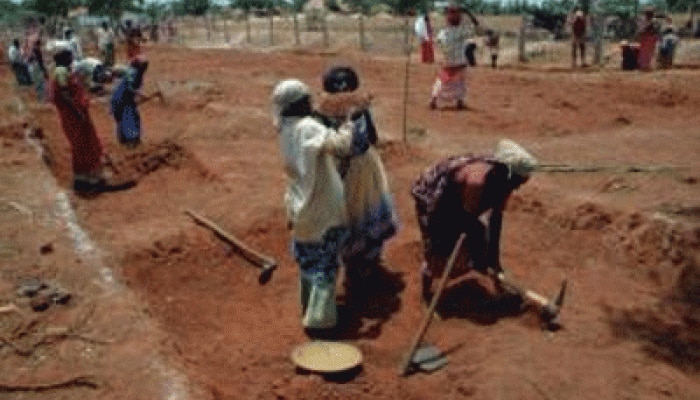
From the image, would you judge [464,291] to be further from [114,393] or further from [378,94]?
[378,94]

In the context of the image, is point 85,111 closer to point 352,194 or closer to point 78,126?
point 78,126

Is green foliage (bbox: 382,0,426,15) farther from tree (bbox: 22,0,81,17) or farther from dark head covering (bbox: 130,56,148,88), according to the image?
dark head covering (bbox: 130,56,148,88)

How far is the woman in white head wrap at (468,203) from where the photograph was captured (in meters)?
5.66

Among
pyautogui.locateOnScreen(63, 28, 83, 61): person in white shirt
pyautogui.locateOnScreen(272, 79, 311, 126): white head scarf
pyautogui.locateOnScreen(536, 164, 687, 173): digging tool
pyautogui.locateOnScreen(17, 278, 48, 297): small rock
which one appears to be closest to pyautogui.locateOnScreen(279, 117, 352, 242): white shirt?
pyautogui.locateOnScreen(272, 79, 311, 126): white head scarf

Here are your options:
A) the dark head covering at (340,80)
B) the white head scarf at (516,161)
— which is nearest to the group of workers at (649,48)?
the dark head covering at (340,80)

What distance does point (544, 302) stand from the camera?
5.98 metres

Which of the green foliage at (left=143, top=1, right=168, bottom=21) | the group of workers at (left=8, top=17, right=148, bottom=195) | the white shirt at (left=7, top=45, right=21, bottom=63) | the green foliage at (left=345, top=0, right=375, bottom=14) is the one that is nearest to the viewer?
the group of workers at (left=8, top=17, right=148, bottom=195)

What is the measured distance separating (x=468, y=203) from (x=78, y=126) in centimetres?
576

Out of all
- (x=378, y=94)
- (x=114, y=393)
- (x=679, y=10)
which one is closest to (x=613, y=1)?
(x=679, y=10)

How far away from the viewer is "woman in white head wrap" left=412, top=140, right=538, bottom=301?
5.66m

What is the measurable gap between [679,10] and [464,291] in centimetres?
4317

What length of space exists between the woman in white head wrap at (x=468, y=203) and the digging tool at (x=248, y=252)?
1.51 meters

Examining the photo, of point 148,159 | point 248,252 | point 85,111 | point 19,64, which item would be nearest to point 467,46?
point 19,64

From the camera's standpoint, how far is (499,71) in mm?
20266
